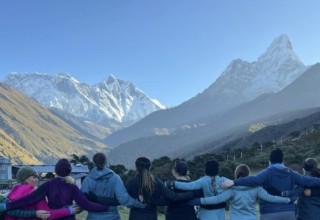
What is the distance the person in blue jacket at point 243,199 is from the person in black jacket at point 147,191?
0.47 metres

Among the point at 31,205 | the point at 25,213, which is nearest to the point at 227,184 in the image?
the point at 31,205

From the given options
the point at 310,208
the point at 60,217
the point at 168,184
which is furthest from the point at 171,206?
the point at 310,208

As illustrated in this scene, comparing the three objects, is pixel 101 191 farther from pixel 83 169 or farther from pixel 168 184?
pixel 83 169

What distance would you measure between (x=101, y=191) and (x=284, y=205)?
135 inches

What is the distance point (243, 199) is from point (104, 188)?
2601 millimetres

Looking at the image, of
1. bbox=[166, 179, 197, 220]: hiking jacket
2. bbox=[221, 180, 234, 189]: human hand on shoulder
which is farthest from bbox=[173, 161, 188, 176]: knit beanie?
bbox=[221, 180, 234, 189]: human hand on shoulder

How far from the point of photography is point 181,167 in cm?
850

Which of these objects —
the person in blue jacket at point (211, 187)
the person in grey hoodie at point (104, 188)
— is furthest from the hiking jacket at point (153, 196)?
the person in blue jacket at point (211, 187)

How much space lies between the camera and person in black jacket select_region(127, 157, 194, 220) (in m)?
8.31

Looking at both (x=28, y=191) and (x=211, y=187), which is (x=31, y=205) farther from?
(x=211, y=187)

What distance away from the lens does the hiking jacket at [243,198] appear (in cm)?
845

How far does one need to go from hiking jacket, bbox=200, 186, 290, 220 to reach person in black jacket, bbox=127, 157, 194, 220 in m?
0.58

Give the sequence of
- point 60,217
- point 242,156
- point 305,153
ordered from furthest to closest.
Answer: point 242,156 → point 305,153 → point 60,217

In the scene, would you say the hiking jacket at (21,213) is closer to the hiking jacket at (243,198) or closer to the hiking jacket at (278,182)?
the hiking jacket at (243,198)
